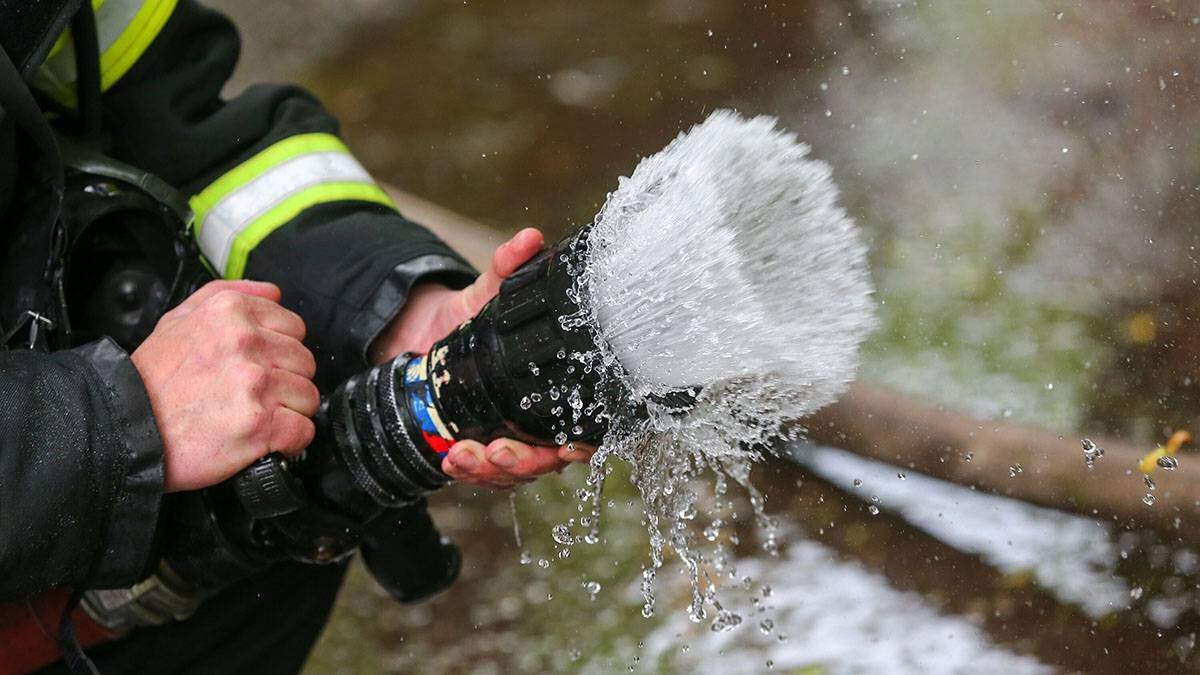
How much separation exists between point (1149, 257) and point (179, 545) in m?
1.40

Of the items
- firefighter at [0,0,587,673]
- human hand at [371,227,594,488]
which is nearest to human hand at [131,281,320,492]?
firefighter at [0,0,587,673]

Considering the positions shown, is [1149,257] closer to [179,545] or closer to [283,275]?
[283,275]

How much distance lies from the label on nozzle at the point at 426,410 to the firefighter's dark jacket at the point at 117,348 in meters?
0.20

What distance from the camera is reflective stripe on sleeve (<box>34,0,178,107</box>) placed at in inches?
51.2

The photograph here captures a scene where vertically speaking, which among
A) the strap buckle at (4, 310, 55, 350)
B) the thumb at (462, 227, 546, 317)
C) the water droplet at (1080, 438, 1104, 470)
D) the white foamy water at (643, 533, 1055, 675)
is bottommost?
the white foamy water at (643, 533, 1055, 675)

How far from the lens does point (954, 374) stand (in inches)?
86.7

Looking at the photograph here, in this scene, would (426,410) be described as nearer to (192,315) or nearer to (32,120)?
(192,315)

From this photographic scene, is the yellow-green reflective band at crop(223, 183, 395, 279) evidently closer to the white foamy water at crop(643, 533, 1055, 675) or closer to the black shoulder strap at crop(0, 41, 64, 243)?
the black shoulder strap at crop(0, 41, 64, 243)

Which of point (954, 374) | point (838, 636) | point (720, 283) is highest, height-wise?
point (720, 283)

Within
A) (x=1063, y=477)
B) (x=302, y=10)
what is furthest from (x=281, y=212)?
(x=302, y=10)

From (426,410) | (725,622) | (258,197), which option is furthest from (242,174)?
(725,622)

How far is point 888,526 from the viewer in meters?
2.12

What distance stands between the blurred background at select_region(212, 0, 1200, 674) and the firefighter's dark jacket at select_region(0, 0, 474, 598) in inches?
22.6

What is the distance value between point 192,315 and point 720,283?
49cm
